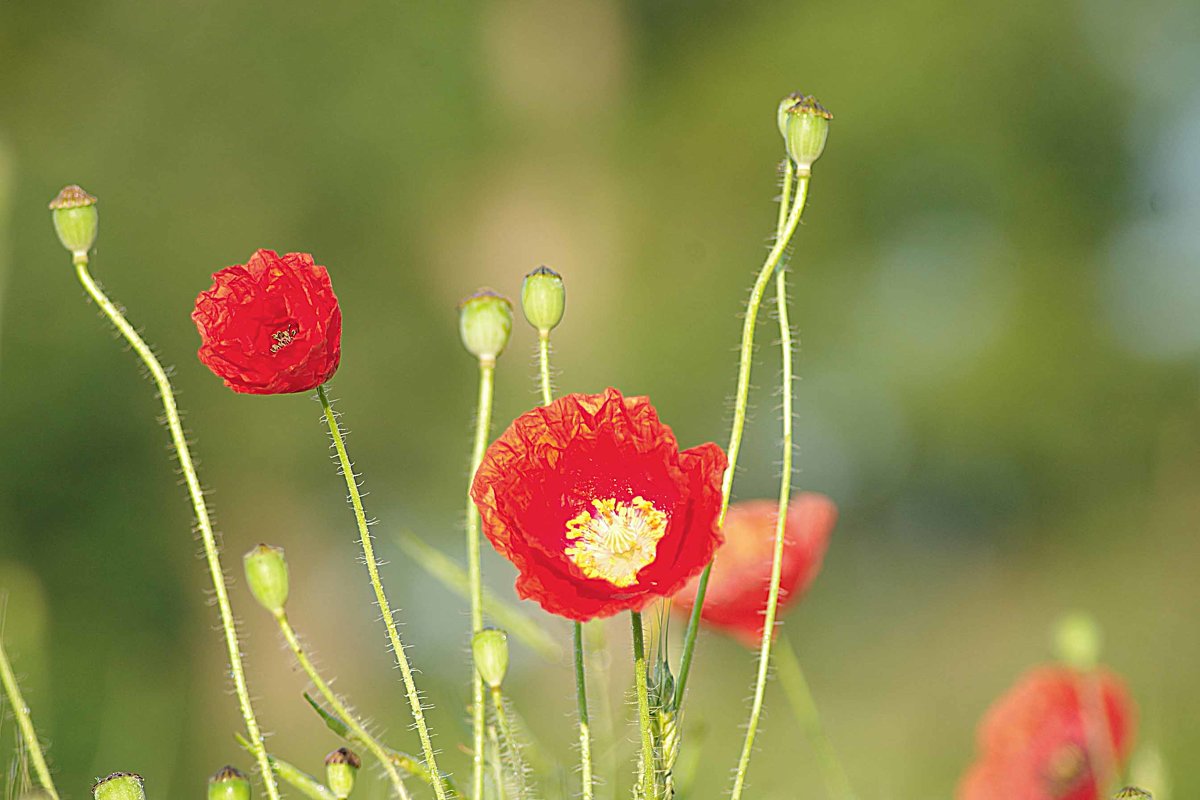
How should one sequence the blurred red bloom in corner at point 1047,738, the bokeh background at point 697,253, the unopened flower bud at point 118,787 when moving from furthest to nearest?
1. the bokeh background at point 697,253
2. the blurred red bloom in corner at point 1047,738
3. the unopened flower bud at point 118,787

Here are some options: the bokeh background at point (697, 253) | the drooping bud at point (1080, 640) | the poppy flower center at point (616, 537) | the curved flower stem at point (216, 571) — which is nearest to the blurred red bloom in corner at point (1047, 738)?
the drooping bud at point (1080, 640)

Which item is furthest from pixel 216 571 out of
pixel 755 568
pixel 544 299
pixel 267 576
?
pixel 755 568

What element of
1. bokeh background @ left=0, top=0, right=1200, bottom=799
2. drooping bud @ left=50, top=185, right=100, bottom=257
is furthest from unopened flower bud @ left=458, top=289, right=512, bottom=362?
bokeh background @ left=0, top=0, right=1200, bottom=799

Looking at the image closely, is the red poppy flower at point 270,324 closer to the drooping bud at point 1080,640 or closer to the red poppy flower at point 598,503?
the red poppy flower at point 598,503

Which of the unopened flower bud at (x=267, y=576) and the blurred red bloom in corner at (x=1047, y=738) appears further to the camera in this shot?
the blurred red bloom in corner at (x=1047, y=738)

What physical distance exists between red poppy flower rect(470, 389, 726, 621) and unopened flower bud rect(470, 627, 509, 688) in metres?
0.02

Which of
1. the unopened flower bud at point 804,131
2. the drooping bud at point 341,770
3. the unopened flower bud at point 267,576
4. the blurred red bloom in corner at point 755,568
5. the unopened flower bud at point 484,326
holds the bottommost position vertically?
the drooping bud at point 341,770

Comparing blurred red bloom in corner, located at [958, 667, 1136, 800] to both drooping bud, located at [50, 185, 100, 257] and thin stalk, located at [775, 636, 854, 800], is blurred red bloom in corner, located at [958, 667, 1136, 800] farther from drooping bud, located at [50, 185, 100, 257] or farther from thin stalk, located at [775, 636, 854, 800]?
drooping bud, located at [50, 185, 100, 257]

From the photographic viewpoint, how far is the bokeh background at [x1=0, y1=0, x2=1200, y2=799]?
2.50 m

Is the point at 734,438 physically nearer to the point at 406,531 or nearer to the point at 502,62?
the point at 406,531

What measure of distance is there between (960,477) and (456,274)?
1.17m

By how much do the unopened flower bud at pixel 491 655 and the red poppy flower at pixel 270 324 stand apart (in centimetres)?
9

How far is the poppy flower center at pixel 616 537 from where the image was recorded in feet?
1.25

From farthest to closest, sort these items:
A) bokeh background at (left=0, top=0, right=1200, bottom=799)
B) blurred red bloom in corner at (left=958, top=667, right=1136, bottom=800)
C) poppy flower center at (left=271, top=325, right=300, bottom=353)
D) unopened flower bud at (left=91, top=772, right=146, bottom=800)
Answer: bokeh background at (left=0, top=0, right=1200, bottom=799) → blurred red bloom in corner at (left=958, top=667, right=1136, bottom=800) → poppy flower center at (left=271, top=325, right=300, bottom=353) → unopened flower bud at (left=91, top=772, right=146, bottom=800)
